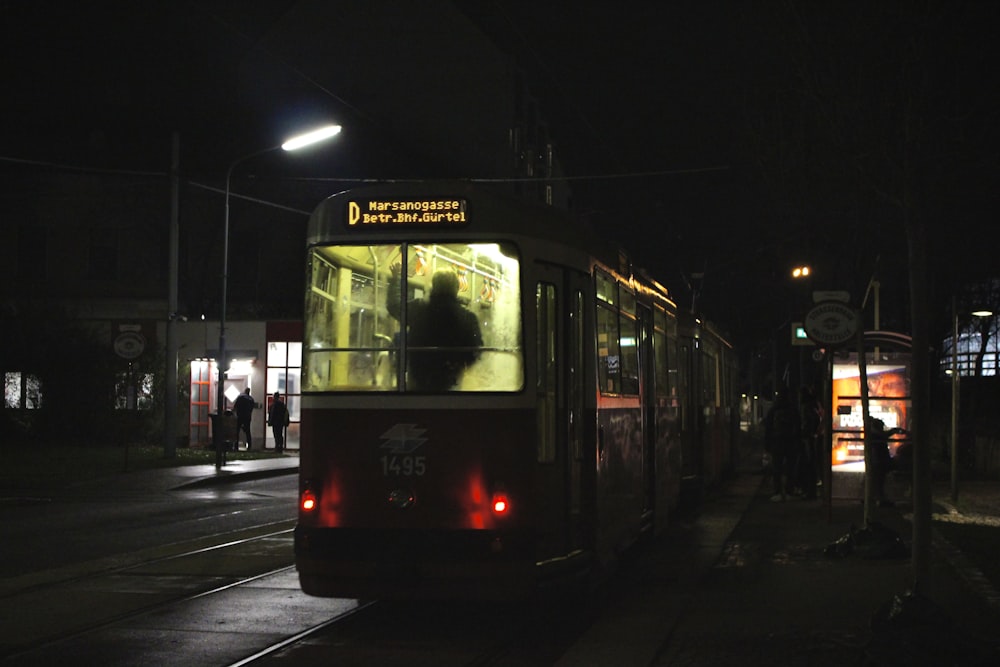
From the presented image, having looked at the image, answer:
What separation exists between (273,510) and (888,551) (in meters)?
9.92

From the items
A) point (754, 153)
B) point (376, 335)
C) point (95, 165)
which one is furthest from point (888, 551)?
point (95, 165)

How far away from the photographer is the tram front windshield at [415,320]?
8.83 m

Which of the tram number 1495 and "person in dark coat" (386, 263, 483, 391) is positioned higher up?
"person in dark coat" (386, 263, 483, 391)

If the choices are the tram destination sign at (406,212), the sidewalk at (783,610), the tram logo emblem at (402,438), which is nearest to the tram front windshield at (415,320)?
the tram destination sign at (406,212)

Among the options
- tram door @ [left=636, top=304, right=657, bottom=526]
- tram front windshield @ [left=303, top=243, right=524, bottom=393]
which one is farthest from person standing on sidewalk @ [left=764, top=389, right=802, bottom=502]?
tram front windshield @ [left=303, top=243, right=524, bottom=393]

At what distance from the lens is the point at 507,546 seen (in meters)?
8.54

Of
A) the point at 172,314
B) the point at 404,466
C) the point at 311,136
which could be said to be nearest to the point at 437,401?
the point at 404,466

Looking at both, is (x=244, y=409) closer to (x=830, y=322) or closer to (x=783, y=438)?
(x=783, y=438)

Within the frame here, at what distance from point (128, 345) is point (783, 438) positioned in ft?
44.1

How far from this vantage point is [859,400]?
1817 cm

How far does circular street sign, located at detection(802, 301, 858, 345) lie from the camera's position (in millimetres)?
13812

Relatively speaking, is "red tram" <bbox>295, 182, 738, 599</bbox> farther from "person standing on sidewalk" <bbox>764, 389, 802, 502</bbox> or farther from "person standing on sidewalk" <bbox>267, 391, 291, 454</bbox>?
"person standing on sidewalk" <bbox>267, 391, 291, 454</bbox>

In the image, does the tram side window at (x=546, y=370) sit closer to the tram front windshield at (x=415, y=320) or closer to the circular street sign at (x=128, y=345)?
the tram front windshield at (x=415, y=320)

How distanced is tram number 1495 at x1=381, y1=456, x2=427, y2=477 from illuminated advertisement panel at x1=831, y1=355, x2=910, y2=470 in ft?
33.7
